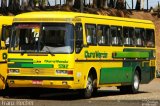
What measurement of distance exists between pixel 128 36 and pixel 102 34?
8.59 feet

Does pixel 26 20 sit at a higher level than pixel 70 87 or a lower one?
higher

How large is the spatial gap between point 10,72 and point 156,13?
Result: 50305mm

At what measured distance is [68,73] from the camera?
2269 cm

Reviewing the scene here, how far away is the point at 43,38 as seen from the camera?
23047 mm

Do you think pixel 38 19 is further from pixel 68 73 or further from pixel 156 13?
pixel 156 13

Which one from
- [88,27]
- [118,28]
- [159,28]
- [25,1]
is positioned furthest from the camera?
[159,28]

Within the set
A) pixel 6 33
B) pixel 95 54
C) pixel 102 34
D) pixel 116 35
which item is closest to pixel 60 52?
pixel 95 54

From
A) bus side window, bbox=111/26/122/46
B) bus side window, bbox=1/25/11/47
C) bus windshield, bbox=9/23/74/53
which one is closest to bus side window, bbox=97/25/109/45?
bus side window, bbox=111/26/122/46

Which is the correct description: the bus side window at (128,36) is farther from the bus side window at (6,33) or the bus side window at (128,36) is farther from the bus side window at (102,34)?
the bus side window at (6,33)

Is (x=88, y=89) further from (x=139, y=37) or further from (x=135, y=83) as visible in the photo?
(x=139, y=37)

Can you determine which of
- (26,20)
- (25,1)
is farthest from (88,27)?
(25,1)

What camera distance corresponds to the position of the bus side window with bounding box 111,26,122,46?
2630 cm

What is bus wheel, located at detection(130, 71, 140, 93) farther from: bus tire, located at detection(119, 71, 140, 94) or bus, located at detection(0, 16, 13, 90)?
bus, located at detection(0, 16, 13, 90)

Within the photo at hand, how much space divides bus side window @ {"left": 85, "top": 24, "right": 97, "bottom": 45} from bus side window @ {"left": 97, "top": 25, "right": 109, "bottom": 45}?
38 cm
